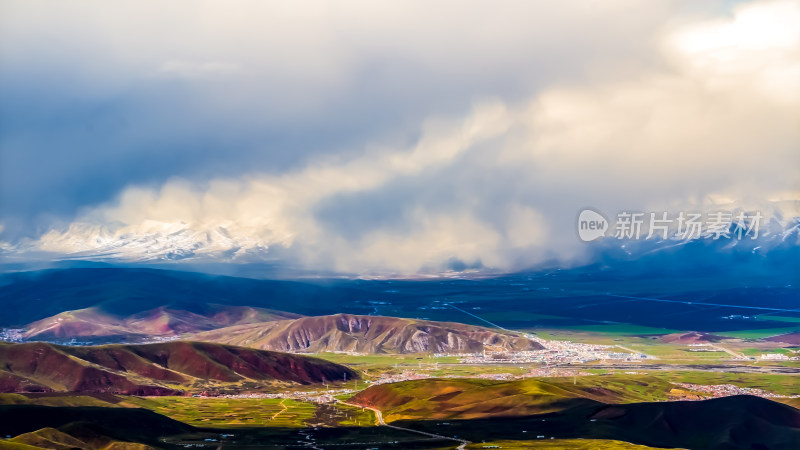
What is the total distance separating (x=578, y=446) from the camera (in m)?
172

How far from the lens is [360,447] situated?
575ft

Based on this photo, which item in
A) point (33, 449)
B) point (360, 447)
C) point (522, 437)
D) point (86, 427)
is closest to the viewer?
point (33, 449)

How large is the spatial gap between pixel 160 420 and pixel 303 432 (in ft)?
107

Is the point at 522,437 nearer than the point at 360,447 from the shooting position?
No

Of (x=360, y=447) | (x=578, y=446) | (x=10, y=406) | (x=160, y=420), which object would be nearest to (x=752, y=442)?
(x=578, y=446)

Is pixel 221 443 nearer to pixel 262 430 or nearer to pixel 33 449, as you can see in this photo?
pixel 262 430

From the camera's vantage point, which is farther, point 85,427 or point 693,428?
point 693,428

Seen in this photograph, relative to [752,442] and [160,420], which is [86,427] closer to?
[160,420]

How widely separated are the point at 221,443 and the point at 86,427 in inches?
1148

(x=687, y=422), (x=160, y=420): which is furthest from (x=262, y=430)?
(x=687, y=422)

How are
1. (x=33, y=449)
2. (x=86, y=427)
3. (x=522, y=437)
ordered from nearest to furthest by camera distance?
(x=33, y=449) → (x=86, y=427) → (x=522, y=437)

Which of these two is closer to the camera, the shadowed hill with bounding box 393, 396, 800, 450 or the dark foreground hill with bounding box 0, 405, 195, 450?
the dark foreground hill with bounding box 0, 405, 195, 450

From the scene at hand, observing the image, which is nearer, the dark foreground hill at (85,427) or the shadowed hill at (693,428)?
the dark foreground hill at (85,427)

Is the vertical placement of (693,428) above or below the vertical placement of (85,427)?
below
